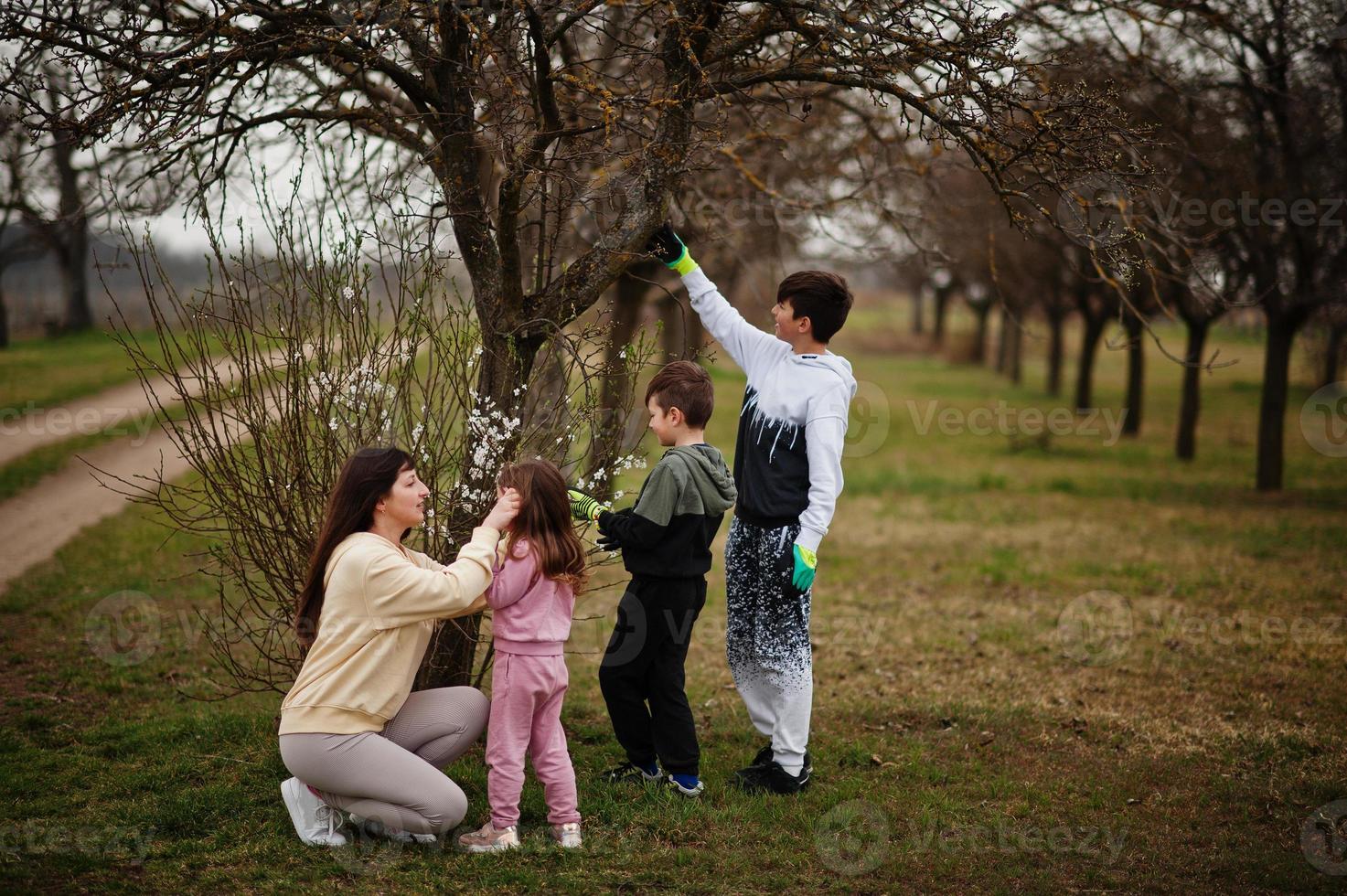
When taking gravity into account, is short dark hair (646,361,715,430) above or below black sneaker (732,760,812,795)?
above

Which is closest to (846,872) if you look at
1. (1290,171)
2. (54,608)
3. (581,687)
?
(581,687)

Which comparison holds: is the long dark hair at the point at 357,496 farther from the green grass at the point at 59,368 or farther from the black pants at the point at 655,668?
the green grass at the point at 59,368

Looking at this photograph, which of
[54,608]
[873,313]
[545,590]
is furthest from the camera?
[873,313]

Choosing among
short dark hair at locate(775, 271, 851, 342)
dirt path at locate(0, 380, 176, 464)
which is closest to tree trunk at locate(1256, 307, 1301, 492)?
short dark hair at locate(775, 271, 851, 342)

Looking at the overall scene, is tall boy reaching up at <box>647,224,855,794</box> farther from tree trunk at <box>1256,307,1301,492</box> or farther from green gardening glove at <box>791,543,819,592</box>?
tree trunk at <box>1256,307,1301,492</box>

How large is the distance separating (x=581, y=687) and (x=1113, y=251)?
3.67 m

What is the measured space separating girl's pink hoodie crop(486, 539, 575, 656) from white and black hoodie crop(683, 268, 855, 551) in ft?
3.08

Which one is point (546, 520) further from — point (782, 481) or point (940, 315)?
point (940, 315)

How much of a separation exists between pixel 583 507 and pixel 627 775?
132cm

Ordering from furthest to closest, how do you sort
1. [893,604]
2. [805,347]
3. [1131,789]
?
[893,604] < [1131,789] < [805,347]

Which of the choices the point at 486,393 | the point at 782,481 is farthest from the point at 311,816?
the point at 782,481

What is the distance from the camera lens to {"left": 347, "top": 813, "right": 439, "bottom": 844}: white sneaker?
362 centimetres

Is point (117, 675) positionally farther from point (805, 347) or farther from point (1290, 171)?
point (1290, 171)

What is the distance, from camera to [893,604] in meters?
8.05
